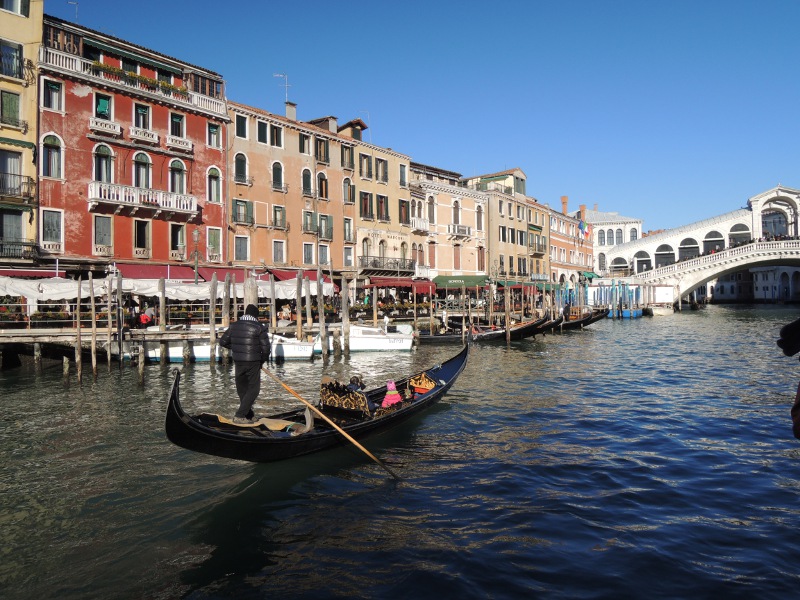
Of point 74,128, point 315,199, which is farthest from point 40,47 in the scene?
point 315,199

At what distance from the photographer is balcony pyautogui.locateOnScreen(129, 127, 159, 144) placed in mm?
22422

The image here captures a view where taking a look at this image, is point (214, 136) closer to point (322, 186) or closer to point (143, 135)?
point (143, 135)

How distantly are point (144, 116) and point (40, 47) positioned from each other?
4035 millimetres

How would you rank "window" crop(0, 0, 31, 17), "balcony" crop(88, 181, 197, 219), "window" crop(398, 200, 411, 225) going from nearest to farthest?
"window" crop(0, 0, 31, 17), "balcony" crop(88, 181, 197, 219), "window" crop(398, 200, 411, 225)

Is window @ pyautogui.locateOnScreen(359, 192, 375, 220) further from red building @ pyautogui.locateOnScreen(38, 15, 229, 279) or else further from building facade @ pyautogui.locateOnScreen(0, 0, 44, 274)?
building facade @ pyautogui.locateOnScreen(0, 0, 44, 274)

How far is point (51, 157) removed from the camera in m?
20.6

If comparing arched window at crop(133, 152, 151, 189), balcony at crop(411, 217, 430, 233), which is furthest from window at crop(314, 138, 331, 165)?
arched window at crop(133, 152, 151, 189)

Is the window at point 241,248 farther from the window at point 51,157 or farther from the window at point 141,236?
the window at point 51,157

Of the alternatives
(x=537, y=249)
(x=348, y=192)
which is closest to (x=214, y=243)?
(x=348, y=192)

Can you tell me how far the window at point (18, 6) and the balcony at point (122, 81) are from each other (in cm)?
121

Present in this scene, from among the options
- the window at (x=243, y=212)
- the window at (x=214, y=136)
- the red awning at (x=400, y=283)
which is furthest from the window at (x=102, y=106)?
the red awning at (x=400, y=283)

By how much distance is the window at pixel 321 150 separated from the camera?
3006cm

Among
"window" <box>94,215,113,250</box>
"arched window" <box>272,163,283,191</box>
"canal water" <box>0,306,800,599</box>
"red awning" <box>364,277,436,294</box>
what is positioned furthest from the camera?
"red awning" <box>364,277,436,294</box>

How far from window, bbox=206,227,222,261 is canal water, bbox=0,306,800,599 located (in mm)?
14017
